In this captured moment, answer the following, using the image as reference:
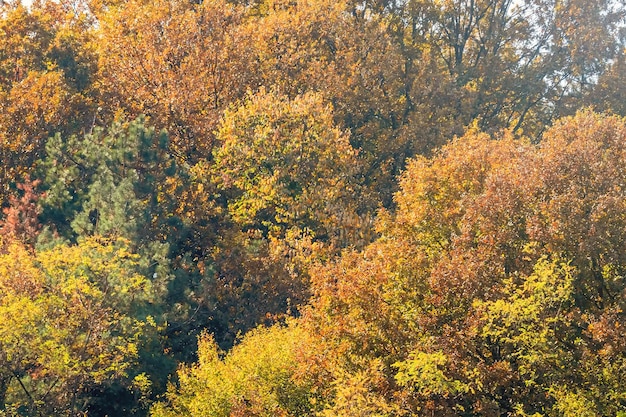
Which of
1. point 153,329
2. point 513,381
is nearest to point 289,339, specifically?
point 153,329

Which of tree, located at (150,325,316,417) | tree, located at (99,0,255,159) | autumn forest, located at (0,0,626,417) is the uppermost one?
tree, located at (99,0,255,159)

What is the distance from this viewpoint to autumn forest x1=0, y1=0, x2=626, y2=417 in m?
23.3

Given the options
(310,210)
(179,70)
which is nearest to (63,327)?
(310,210)

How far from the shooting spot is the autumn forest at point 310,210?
2334 centimetres

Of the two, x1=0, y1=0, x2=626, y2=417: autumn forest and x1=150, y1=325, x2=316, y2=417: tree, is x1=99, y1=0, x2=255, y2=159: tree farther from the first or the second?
x1=150, y1=325, x2=316, y2=417: tree

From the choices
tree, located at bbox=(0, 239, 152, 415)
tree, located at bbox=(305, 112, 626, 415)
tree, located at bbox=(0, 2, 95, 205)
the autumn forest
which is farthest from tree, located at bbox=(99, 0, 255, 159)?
tree, located at bbox=(305, 112, 626, 415)

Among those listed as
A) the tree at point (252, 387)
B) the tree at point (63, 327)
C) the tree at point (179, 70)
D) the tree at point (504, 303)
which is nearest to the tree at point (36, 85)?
the tree at point (179, 70)

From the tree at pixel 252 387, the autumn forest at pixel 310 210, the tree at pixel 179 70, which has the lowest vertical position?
the tree at pixel 252 387

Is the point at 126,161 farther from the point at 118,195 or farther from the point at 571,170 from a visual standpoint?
the point at 571,170

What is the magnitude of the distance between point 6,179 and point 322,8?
2033 cm

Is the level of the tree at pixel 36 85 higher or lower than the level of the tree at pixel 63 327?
higher

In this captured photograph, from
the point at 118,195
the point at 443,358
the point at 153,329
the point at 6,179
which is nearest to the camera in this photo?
the point at 443,358

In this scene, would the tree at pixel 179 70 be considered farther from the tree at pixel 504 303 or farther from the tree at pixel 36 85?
the tree at pixel 504 303

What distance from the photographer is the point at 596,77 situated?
183 ft
